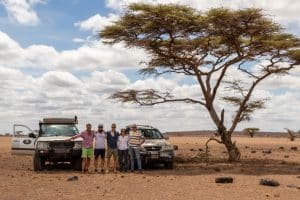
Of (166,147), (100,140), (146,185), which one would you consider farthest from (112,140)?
(146,185)

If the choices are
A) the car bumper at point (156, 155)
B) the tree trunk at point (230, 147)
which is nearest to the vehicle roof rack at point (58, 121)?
the car bumper at point (156, 155)

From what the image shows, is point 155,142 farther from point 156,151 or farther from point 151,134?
point 151,134

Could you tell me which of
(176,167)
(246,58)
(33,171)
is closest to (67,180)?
(33,171)

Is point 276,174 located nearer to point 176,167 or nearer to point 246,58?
point 176,167

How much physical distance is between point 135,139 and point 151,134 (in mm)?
2197

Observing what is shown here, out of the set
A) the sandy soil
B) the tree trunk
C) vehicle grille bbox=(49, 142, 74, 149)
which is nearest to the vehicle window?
vehicle grille bbox=(49, 142, 74, 149)

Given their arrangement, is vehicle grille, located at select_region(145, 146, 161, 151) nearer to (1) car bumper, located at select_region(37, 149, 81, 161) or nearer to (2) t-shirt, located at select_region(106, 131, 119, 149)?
(2) t-shirt, located at select_region(106, 131, 119, 149)

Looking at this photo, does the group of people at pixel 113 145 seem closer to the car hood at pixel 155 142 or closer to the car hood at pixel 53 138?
the car hood at pixel 53 138

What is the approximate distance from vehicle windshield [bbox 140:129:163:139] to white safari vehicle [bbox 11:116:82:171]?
2603mm

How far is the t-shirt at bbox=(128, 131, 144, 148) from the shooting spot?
20125 millimetres

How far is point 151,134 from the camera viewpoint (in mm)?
22375

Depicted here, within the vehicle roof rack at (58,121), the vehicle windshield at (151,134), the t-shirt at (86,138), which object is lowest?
the t-shirt at (86,138)

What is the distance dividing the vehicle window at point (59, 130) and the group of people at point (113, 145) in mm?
1376

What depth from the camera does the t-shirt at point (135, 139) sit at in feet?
66.0
